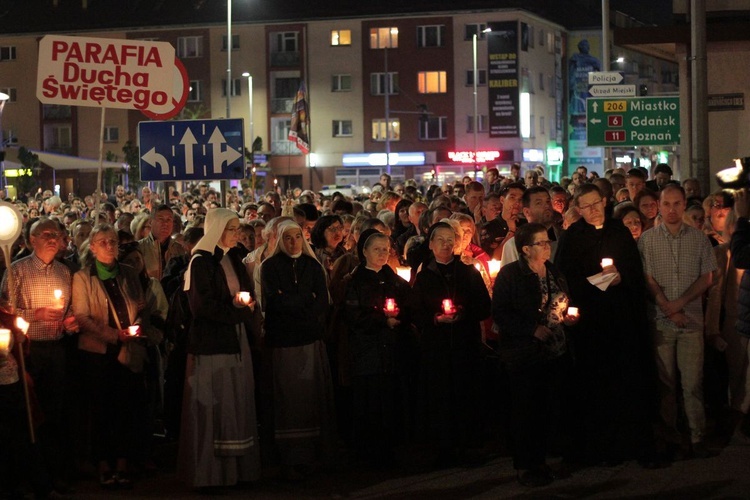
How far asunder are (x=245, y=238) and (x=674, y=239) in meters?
4.68

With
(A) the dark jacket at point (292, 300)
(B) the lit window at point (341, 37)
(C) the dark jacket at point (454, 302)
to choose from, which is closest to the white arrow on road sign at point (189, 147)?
(A) the dark jacket at point (292, 300)

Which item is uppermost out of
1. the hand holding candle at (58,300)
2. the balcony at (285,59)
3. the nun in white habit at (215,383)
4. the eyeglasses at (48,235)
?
the balcony at (285,59)

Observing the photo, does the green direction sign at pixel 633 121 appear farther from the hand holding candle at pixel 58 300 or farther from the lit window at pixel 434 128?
the lit window at pixel 434 128

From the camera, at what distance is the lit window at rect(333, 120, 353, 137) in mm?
75750

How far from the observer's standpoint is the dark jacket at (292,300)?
9164mm

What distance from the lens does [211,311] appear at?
8.66 meters

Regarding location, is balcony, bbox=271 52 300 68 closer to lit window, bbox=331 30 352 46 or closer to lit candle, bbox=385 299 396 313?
lit window, bbox=331 30 352 46

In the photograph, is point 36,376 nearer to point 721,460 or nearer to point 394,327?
point 394,327

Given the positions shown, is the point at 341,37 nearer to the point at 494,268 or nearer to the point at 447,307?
the point at 494,268

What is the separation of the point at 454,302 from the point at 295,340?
4.32 ft

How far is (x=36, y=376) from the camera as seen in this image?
9.04 metres

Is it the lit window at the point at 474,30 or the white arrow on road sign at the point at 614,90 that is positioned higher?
the lit window at the point at 474,30

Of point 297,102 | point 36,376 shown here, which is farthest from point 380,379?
point 297,102

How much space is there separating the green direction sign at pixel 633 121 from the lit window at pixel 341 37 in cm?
5260
